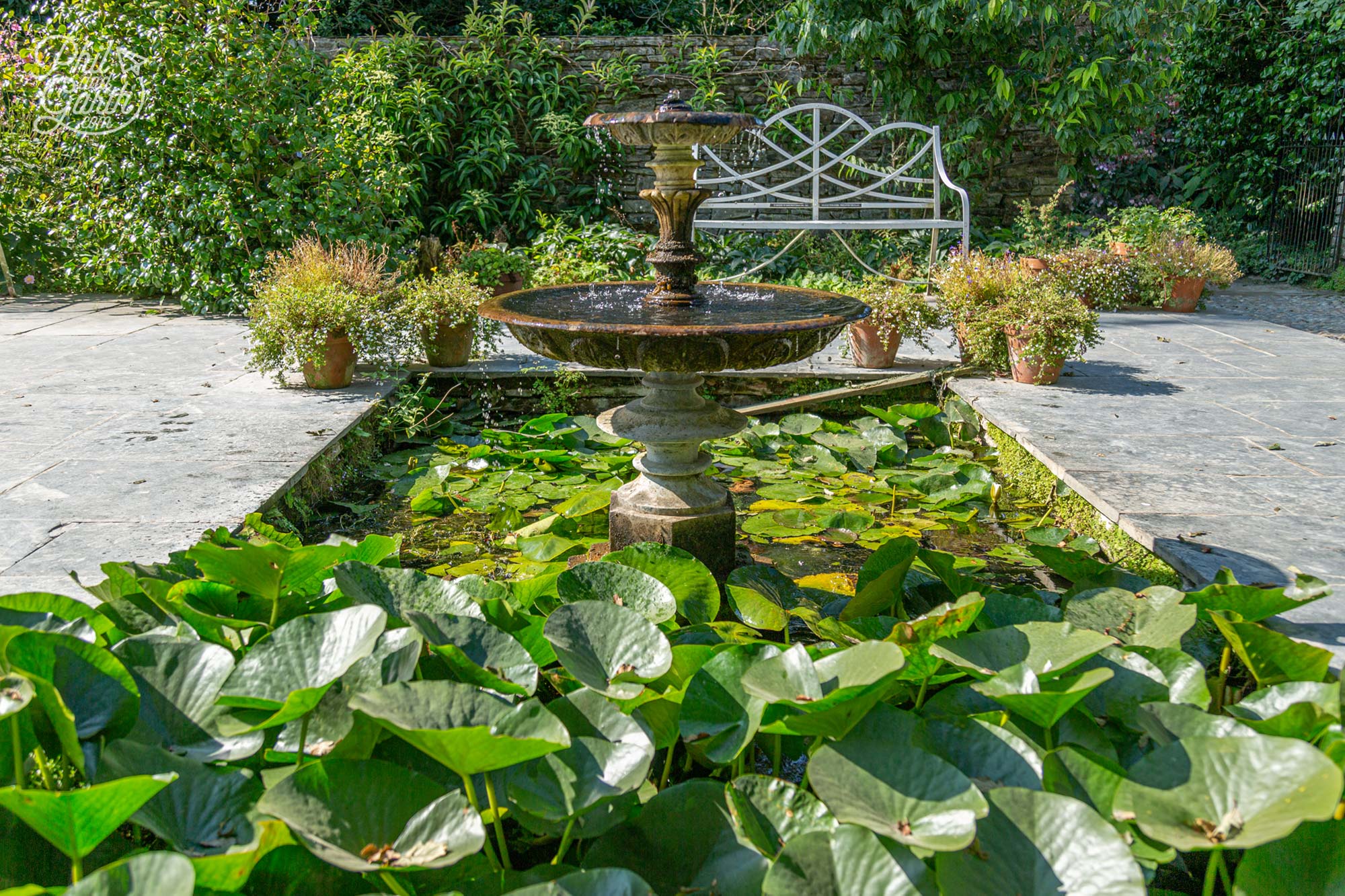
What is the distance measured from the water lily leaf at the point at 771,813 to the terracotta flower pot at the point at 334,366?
3557 millimetres

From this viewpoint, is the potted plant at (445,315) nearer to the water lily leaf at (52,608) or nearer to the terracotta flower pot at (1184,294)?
the water lily leaf at (52,608)

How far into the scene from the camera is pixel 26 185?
6.79 meters

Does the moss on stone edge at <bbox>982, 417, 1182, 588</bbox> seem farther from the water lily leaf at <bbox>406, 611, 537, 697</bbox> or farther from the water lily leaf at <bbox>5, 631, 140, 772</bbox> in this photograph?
the water lily leaf at <bbox>5, 631, 140, 772</bbox>

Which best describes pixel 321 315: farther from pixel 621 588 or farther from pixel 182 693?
pixel 182 693

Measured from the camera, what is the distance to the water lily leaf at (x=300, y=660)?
1.11 meters

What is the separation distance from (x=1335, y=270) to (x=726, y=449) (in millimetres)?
6985

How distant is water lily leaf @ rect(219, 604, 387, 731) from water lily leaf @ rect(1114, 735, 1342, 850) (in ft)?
2.66

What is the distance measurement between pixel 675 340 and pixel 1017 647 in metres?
1.14

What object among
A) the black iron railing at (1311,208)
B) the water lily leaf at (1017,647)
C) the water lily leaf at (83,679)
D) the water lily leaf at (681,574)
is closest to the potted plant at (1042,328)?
the water lily leaf at (681,574)

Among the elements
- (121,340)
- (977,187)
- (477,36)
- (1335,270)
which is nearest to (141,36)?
(121,340)

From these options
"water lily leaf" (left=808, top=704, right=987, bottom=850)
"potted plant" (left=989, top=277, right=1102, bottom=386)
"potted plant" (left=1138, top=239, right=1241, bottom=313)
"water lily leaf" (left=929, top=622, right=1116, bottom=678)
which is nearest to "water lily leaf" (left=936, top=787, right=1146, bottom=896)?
"water lily leaf" (left=808, top=704, right=987, bottom=850)

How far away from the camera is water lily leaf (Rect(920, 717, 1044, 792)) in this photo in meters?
1.12

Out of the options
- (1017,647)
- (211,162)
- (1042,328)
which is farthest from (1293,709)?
(211,162)

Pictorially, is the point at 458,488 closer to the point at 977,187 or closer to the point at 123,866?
the point at 123,866
